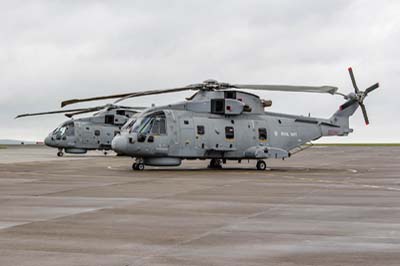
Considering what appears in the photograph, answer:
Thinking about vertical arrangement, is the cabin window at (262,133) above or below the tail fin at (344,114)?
below

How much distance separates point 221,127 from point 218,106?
1047 mm

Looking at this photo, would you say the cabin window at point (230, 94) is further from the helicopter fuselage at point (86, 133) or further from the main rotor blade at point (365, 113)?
the helicopter fuselage at point (86, 133)

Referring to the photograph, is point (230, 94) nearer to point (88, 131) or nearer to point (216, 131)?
point (216, 131)

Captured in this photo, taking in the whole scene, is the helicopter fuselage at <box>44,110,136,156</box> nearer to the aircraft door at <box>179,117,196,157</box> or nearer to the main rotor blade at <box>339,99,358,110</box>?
the aircraft door at <box>179,117,196,157</box>

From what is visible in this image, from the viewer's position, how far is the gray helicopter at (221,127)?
30.4m

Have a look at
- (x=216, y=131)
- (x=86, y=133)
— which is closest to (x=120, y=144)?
(x=216, y=131)

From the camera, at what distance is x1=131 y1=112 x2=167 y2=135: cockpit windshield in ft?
99.9

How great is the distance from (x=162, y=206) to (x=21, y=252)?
6.02 metres

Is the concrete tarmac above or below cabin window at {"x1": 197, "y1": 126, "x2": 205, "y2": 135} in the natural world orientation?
below

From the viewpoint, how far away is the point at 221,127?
3228 centimetres

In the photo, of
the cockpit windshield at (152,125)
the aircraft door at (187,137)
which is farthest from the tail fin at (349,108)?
the cockpit windshield at (152,125)

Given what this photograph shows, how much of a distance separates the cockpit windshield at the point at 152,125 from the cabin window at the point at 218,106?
2.85 m

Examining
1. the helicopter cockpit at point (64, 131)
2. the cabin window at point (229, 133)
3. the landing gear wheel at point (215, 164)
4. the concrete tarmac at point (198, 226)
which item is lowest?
the concrete tarmac at point (198, 226)

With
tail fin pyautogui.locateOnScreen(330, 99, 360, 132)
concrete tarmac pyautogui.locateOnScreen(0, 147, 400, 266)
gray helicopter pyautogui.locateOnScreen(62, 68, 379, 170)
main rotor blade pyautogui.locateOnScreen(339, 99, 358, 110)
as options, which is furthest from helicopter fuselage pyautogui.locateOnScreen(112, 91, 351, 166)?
concrete tarmac pyautogui.locateOnScreen(0, 147, 400, 266)
